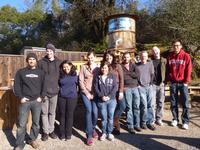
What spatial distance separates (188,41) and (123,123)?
5.87 meters

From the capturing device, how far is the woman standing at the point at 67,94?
8.41 m

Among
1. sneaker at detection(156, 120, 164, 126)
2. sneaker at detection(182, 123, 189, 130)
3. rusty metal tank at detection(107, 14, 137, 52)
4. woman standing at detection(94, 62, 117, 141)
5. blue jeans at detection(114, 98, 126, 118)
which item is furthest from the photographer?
rusty metal tank at detection(107, 14, 137, 52)

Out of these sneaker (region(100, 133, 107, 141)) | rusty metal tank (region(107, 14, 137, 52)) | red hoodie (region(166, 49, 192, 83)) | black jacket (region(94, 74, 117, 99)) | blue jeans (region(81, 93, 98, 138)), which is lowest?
sneaker (region(100, 133, 107, 141))

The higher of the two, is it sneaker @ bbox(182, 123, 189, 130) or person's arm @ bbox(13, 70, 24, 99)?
person's arm @ bbox(13, 70, 24, 99)

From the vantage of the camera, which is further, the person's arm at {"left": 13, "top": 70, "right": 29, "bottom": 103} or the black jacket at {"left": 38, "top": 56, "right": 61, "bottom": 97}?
the black jacket at {"left": 38, "top": 56, "right": 61, "bottom": 97}

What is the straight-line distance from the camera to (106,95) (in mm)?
8344

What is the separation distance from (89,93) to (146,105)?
1469 mm

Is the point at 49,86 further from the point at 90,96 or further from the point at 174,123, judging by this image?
the point at 174,123

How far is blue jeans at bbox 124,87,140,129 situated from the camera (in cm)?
894

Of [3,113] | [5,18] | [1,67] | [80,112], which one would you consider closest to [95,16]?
[1,67]

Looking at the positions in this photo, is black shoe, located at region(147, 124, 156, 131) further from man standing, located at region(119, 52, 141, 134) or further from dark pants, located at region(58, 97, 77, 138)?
dark pants, located at region(58, 97, 77, 138)

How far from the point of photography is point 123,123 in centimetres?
984

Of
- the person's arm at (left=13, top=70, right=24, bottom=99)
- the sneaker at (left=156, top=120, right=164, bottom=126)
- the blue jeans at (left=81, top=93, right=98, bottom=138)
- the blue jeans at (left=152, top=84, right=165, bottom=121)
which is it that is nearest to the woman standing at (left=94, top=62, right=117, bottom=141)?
the blue jeans at (left=81, top=93, right=98, bottom=138)

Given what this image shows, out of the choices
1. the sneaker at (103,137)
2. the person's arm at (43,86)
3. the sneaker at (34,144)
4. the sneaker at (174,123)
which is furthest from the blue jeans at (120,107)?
the sneaker at (34,144)
